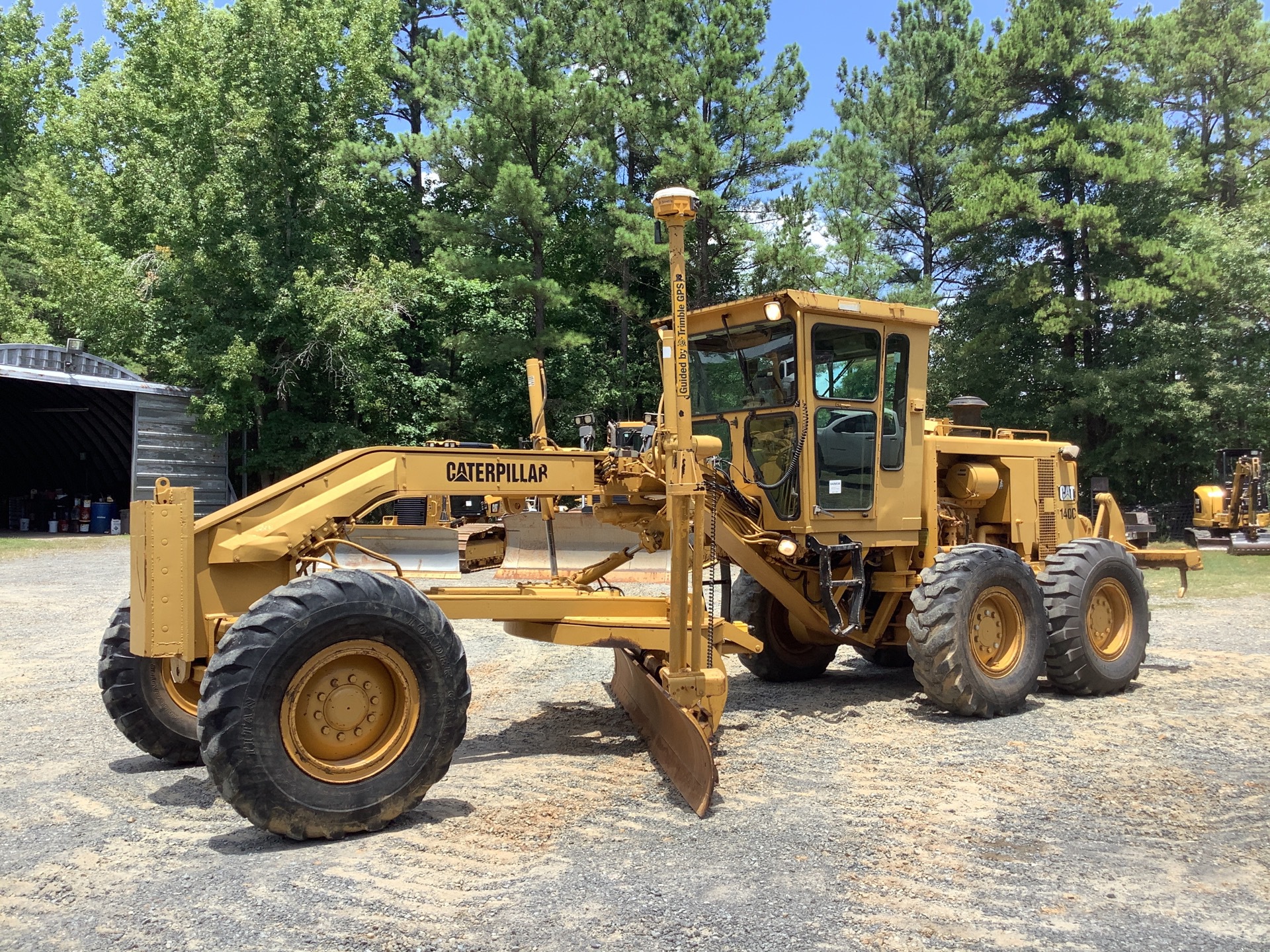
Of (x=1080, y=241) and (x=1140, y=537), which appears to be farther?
(x=1080, y=241)

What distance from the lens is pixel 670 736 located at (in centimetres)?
614

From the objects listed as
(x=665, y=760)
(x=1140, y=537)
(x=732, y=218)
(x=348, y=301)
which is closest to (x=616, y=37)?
(x=732, y=218)

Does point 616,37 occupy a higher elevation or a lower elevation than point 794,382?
higher

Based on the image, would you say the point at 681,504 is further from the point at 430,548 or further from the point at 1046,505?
the point at 1046,505

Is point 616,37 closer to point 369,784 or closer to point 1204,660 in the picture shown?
point 1204,660

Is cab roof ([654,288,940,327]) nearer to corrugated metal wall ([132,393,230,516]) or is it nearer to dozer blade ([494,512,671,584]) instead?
dozer blade ([494,512,671,584])

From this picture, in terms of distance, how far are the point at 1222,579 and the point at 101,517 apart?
2639 centimetres

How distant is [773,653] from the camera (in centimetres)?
902

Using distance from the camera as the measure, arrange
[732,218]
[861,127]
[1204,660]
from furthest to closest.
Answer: [861,127] < [732,218] < [1204,660]

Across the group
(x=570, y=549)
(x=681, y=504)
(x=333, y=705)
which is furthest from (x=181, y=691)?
(x=570, y=549)

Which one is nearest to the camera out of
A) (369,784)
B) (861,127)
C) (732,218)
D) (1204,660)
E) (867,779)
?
(369,784)

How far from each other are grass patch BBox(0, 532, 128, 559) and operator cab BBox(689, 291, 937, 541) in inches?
731

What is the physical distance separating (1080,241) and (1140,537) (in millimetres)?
18330

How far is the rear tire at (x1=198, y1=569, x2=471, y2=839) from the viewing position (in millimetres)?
4695
